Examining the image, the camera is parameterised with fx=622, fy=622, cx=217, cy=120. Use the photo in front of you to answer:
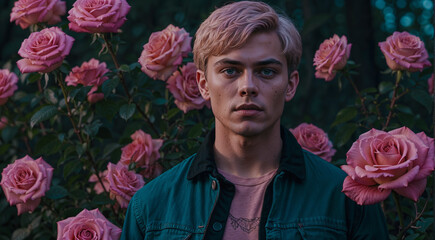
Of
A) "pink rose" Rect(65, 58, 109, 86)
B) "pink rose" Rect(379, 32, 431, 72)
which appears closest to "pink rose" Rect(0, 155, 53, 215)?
"pink rose" Rect(65, 58, 109, 86)

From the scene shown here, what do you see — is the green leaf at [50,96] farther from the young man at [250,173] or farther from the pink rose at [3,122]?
the young man at [250,173]

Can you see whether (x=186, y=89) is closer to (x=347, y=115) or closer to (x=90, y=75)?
(x=90, y=75)

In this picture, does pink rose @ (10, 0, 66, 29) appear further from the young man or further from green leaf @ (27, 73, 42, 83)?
the young man

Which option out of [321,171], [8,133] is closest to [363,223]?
[321,171]

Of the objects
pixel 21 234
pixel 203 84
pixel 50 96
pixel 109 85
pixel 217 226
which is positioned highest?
pixel 203 84

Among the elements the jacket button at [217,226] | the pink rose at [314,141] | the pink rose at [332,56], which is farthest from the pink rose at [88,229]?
the pink rose at [332,56]

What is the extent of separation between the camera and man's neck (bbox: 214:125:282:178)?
7.23 feet

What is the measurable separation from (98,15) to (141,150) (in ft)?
2.05

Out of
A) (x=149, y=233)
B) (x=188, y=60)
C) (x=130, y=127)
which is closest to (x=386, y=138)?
(x=149, y=233)

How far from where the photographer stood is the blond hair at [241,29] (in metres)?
2.12

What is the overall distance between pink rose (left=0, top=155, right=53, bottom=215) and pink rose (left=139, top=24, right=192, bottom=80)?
0.64 metres

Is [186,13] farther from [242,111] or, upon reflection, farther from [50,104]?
[242,111]

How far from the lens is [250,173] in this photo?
2225 mm

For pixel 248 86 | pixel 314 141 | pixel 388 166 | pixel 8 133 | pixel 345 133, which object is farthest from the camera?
pixel 8 133
